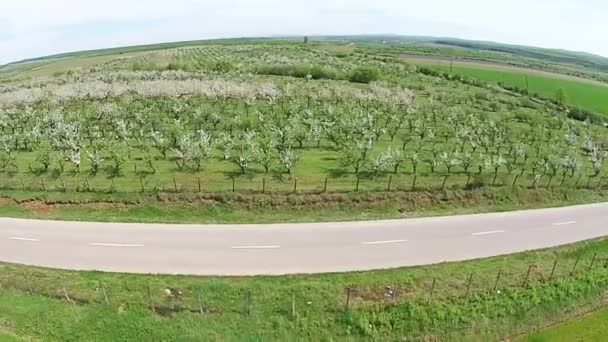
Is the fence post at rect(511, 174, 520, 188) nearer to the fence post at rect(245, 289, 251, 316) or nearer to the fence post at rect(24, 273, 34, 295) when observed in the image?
the fence post at rect(245, 289, 251, 316)

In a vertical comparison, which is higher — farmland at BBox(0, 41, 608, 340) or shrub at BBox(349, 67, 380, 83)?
shrub at BBox(349, 67, 380, 83)

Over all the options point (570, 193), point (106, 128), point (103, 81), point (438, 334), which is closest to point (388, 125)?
point (570, 193)

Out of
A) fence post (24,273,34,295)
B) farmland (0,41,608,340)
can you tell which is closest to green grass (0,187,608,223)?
farmland (0,41,608,340)

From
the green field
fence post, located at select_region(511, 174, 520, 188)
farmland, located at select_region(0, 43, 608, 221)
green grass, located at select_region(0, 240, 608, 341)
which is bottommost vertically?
the green field

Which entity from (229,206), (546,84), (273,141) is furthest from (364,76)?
(229,206)

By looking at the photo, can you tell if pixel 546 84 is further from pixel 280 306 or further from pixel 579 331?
pixel 280 306

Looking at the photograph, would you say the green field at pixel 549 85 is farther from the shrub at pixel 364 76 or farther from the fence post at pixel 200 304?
the fence post at pixel 200 304

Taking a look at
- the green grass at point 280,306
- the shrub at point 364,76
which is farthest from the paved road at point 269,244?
the shrub at point 364,76
